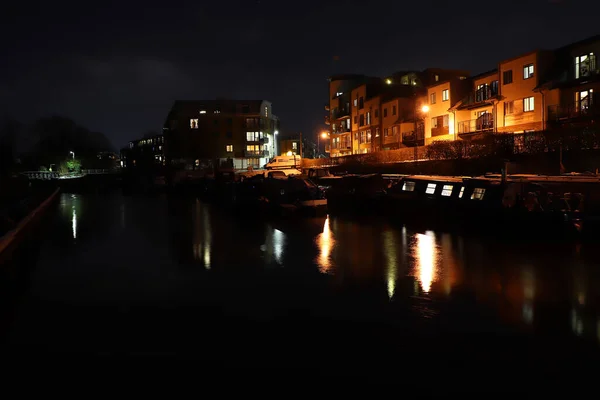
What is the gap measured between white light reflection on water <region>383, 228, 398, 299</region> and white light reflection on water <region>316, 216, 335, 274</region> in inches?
49.0

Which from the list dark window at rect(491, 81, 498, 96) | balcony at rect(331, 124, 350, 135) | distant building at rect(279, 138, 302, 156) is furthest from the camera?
distant building at rect(279, 138, 302, 156)

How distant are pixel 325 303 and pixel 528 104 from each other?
119 feet

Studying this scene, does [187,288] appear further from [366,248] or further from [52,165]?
[52,165]

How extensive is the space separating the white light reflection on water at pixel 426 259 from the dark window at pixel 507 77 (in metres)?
29.0

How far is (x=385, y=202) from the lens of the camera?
24.2m

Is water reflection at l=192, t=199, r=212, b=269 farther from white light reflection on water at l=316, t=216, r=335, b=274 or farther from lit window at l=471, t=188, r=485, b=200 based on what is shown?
lit window at l=471, t=188, r=485, b=200

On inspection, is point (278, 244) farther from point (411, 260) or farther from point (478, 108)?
point (478, 108)

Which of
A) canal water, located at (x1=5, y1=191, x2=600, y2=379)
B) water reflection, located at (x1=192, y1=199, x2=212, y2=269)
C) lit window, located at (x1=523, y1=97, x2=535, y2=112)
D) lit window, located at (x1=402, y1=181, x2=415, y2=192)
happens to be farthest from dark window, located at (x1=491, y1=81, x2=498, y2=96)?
canal water, located at (x1=5, y1=191, x2=600, y2=379)

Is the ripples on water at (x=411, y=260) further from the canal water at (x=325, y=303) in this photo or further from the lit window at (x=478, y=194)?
the lit window at (x=478, y=194)

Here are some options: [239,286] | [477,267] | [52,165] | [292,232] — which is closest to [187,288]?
[239,286]

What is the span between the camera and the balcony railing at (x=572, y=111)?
33750mm

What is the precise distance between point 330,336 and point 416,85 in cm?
6383

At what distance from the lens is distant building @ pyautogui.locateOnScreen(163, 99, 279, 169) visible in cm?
9250

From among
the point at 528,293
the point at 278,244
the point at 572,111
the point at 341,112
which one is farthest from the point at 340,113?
the point at 528,293
